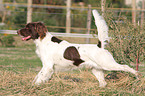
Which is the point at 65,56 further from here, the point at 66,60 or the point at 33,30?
the point at 33,30

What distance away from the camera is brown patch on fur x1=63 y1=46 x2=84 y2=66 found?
483 centimetres

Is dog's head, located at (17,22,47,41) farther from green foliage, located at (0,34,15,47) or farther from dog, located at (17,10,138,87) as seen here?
green foliage, located at (0,34,15,47)

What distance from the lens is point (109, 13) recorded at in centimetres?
561

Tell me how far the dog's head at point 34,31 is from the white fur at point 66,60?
0.36 feet

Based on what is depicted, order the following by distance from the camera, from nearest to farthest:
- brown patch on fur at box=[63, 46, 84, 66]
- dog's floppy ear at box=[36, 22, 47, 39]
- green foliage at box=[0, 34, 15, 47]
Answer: brown patch on fur at box=[63, 46, 84, 66] < dog's floppy ear at box=[36, 22, 47, 39] < green foliage at box=[0, 34, 15, 47]

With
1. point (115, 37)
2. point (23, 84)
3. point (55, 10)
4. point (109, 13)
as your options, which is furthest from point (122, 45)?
point (55, 10)

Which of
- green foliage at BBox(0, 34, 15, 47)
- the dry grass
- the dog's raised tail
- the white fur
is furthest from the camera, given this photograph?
green foliage at BBox(0, 34, 15, 47)

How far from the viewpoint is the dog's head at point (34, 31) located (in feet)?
16.8

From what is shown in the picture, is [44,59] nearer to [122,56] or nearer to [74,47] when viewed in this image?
[74,47]

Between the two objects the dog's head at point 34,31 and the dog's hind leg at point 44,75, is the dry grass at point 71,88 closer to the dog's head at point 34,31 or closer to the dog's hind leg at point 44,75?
the dog's hind leg at point 44,75

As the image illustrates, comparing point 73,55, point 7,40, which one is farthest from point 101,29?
point 7,40

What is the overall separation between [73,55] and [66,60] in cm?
18

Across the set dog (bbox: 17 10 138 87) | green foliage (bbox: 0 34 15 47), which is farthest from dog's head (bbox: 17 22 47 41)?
green foliage (bbox: 0 34 15 47)

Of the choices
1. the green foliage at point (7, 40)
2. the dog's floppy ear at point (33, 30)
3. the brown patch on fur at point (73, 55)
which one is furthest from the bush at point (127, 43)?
the green foliage at point (7, 40)
